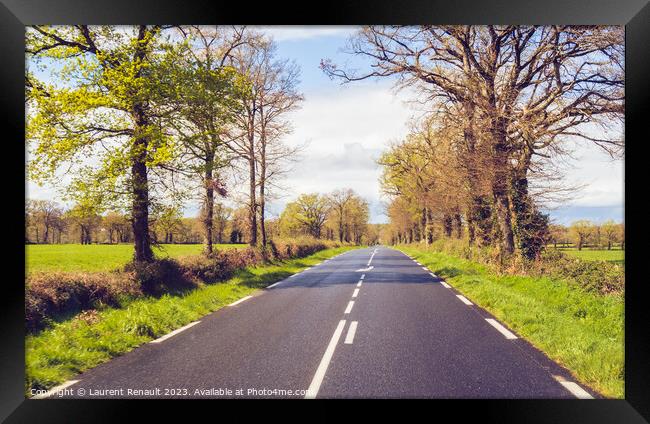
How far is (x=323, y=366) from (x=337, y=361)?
11.8 inches

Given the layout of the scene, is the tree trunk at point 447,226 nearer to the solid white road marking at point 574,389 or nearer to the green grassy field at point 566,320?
the green grassy field at point 566,320

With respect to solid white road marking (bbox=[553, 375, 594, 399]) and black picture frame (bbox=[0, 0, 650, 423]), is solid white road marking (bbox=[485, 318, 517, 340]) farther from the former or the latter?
solid white road marking (bbox=[553, 375, 594, 399])

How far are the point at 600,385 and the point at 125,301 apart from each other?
9449 mm

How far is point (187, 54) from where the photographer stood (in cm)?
1191

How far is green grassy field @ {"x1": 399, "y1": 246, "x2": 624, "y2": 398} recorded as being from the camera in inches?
213

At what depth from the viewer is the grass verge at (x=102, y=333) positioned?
5664mm

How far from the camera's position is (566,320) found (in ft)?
26.0

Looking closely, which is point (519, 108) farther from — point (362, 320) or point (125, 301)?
point (125, 301)

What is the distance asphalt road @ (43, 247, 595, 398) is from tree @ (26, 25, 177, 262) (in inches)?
181

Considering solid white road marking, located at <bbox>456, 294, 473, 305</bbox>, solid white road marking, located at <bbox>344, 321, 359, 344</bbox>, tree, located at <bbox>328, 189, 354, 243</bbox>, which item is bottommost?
solid white road marking, located at <bbox>456, 294, 473, 305</bbox>


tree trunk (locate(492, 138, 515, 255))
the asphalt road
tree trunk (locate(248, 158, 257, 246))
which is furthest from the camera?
tree trunk (locate(248, 158, 257, 246))

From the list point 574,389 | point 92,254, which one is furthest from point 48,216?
point 574,389

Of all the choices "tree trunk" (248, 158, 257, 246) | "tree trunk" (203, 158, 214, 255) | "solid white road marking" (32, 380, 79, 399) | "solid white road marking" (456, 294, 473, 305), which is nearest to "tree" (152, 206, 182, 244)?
"tree trunk" (203, 158, 214, 255)
